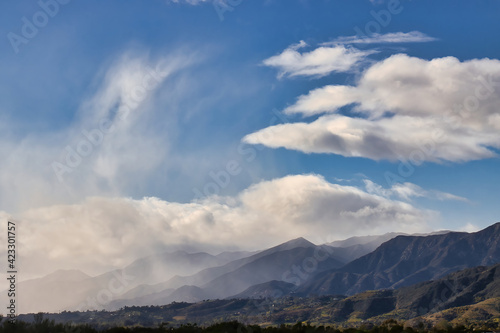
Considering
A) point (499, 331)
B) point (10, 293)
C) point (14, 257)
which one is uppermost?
point (14, 257)

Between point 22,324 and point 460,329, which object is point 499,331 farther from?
point 22,324

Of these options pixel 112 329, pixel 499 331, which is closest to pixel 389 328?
pixel 499 331

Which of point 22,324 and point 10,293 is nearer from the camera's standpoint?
point 22,324

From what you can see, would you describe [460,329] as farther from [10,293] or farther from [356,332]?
[10,293]

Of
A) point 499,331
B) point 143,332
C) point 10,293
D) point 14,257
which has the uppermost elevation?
point 14,257

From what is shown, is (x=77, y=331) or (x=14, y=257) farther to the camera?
(x=14, y=257)

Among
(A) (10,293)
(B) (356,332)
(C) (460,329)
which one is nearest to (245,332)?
(B) (356,332)

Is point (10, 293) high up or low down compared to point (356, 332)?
up

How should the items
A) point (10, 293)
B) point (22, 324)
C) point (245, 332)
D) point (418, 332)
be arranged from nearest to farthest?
point (418, 332) < point (245, 332) < point (22, 324) < point (10, 293)

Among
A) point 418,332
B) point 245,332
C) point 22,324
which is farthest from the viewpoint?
point 22,324

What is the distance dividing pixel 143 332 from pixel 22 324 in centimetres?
1025

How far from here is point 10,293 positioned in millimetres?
48625

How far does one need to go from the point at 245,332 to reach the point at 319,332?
19.2 feet

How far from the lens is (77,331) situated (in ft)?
123
